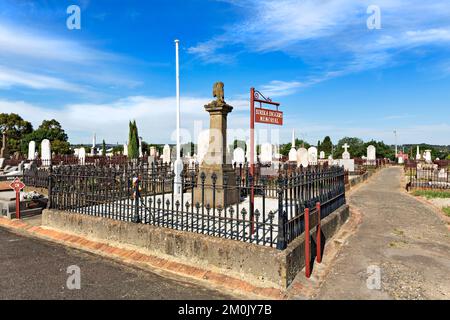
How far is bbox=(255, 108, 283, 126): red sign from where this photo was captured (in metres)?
5.43

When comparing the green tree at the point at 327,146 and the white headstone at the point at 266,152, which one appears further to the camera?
the green tree at the point at 327,146

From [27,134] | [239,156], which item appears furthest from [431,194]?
[27,134]

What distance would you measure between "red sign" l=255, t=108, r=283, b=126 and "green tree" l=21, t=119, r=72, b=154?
46637 millimetres

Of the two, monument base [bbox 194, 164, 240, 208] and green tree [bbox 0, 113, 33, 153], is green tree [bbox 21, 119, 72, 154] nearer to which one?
green tree [bbox 0, 113, 33, 153]

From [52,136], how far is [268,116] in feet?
173

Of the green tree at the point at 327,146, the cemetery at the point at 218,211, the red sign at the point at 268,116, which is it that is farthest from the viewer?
the green tree at the point at 327,146

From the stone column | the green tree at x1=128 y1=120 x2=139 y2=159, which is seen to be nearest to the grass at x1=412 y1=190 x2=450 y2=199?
the stone column

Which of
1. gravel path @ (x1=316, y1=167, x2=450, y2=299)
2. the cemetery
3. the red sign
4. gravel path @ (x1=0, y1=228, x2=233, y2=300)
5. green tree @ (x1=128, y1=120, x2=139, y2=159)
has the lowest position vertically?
gravel path @ (x1=316, y1=167, x2=450, y2=299)

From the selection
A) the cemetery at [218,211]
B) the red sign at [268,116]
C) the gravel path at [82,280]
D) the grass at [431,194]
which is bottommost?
the gravel path at [82,280]

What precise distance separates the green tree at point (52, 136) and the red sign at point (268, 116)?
46.6 m

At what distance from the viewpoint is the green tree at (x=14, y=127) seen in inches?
1837

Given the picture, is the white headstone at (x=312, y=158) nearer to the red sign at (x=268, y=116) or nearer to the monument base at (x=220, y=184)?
the monument base at (x=220, y=184)

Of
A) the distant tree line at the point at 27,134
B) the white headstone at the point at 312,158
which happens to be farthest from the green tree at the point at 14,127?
the white headstone at the point at 312,158

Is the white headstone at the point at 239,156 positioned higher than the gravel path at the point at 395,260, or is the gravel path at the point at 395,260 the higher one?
the white headstone at the point at 239,156
